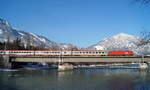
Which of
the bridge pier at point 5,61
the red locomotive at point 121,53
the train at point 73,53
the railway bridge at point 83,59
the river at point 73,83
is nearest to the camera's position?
the river at point 73,83

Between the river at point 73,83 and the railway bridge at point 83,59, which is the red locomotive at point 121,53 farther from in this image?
the river at point 73,83

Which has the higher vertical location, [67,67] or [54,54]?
[54,54]

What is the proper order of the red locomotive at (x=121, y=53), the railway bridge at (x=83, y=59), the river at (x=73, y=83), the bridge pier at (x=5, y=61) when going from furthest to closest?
the bridge pier at (x=5, y=61) < the red locomotive at (x=121, y=53) < the railway bridge at (x=83, y=59) < the river at (x=73, y=83)

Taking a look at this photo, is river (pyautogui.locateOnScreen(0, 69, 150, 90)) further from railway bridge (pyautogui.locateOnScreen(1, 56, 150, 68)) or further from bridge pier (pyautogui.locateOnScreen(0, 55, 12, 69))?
bridge pier (pyautogui.locateOnScreen(0, 55, 12, 69))

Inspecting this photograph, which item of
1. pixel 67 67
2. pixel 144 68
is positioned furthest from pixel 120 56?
pixel 67 67

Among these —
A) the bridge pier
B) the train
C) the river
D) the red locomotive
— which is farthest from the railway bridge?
the river

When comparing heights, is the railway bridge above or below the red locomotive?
below

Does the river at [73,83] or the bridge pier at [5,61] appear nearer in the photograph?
the river at [73,83]

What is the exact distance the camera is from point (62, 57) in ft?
238

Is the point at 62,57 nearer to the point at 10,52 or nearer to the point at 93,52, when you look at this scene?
the point at 93,52

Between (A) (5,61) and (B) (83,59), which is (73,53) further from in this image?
(A) (5,61)

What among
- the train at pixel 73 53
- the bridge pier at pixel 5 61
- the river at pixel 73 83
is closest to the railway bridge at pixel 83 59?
the bridge pier at pixel 5 61

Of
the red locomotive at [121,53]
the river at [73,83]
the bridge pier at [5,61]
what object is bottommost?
the river at [73,83]

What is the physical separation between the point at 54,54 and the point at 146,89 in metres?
Answer: 51.5
